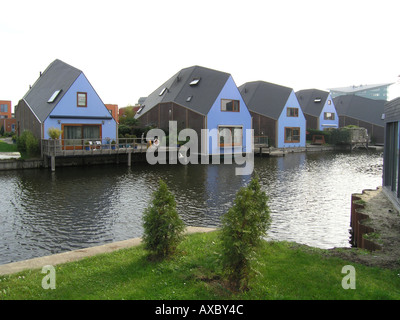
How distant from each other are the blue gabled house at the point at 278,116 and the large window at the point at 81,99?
2570 cm

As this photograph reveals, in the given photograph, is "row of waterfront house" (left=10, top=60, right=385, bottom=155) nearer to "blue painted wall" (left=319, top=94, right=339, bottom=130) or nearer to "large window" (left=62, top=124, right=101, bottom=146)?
"large window" (left=62, top=124, right=101, bottom=146)

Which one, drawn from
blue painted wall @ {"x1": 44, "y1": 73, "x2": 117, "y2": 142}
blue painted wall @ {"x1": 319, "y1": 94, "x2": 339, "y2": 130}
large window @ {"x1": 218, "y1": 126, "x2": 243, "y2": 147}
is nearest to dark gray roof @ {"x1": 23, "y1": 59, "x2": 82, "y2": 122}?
blue painted wall @ {"x1": 44, "y1": 73, "x2": 117, "y2": 142}

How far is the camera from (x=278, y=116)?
49844 millimetres

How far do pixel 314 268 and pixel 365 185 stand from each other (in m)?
17.8

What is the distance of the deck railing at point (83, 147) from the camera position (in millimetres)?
28547

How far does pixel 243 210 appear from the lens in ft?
21.4

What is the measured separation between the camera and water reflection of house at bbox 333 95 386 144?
6412cm

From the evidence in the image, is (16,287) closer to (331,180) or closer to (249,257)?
(249,257)

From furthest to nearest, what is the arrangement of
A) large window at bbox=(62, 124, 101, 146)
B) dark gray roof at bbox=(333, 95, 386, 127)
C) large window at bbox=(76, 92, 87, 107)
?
dark gray roof at bbox=(333, 95, 386, 127) → large window at bbox=(76, 92, 87, 107) → large window at bbox=(62, 124, 101, 146)

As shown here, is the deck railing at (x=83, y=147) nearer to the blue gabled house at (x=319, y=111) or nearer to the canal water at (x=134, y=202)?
the canal water at (x=134, y=202)

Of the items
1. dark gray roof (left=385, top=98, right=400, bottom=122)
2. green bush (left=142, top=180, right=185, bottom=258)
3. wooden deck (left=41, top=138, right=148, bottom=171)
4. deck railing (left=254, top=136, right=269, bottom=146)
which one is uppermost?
dark gray roof (left=385, top=98, right=400, bottom=122)

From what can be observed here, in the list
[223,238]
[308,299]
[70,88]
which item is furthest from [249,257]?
[70,88]

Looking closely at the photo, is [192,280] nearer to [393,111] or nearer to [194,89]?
[393,111]

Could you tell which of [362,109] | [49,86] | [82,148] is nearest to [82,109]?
[82,148]
